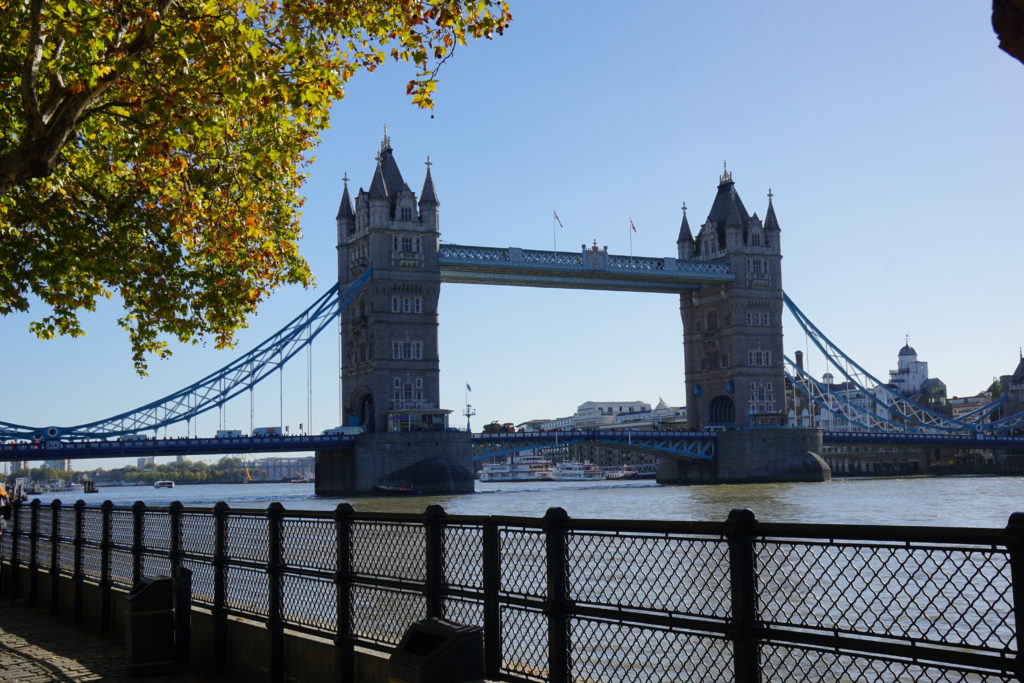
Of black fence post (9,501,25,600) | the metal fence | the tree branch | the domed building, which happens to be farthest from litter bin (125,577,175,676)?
the domed building

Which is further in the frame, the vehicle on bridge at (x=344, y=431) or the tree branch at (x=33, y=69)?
the vehicle on bridge at (x=344, y=431)

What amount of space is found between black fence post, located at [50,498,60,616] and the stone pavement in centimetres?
15

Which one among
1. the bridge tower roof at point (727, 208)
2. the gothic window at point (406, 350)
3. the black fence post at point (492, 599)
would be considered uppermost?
the bridge tower roof at point (727, 208)

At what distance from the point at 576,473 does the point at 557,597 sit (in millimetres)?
132416

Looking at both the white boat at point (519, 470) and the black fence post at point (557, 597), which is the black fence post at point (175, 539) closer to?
the black fence post at point (557, 597)

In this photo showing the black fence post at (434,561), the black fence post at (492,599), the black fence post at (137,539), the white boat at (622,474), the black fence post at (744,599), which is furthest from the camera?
the white boat at (622,474)

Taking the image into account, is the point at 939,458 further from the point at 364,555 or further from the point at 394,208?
the point at 364,555

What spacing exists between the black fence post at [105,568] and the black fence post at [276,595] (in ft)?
11.2

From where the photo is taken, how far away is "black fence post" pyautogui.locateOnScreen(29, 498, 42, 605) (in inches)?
508

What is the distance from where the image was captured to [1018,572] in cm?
379

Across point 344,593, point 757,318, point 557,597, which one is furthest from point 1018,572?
point 757,318

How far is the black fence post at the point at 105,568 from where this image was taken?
10461 millimetres

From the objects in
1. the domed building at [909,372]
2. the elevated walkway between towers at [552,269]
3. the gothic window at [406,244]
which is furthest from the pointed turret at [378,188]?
the domed building at [909,372]

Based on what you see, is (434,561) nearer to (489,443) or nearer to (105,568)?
(105,568)
